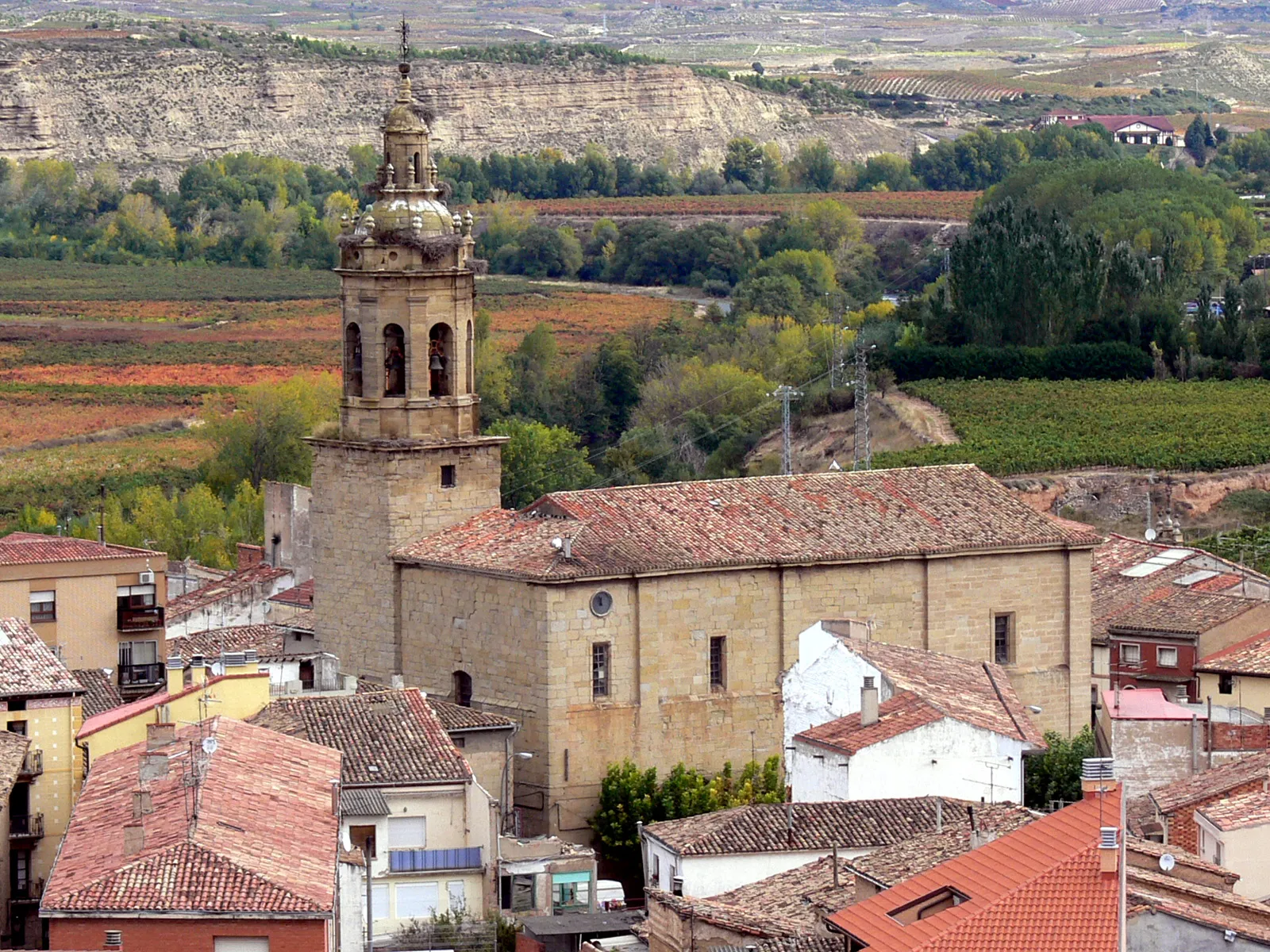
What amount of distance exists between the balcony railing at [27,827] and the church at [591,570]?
27.2ft

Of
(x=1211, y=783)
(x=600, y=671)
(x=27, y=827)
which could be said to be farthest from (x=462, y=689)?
(x=1211, y=783)

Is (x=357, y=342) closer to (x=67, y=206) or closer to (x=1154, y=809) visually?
(x=1154, y=809)

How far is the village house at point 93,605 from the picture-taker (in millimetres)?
56156

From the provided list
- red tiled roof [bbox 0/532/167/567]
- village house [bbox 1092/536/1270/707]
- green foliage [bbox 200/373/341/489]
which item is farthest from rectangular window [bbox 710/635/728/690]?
green foliage [bbox 200/373/341/489]

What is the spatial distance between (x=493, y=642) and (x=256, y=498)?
3376cm

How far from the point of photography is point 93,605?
56.9 meters

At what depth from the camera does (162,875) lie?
34.8 m

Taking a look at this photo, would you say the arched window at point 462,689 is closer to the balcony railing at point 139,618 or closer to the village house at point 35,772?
the village house at point 35,772

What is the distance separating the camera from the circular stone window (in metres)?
50.4

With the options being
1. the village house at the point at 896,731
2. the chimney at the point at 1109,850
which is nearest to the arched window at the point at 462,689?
the village house at the point at 896,731

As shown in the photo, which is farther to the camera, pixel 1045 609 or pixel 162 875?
pixel 1045 609

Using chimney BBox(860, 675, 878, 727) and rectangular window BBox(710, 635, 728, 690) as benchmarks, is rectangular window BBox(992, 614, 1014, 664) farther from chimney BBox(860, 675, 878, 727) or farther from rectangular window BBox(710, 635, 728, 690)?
chimney BBox(860, 675, 878, 727)

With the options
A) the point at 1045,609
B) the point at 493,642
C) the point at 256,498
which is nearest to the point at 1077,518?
the point at 256,498

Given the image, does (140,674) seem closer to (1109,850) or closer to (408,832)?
(408,832)
